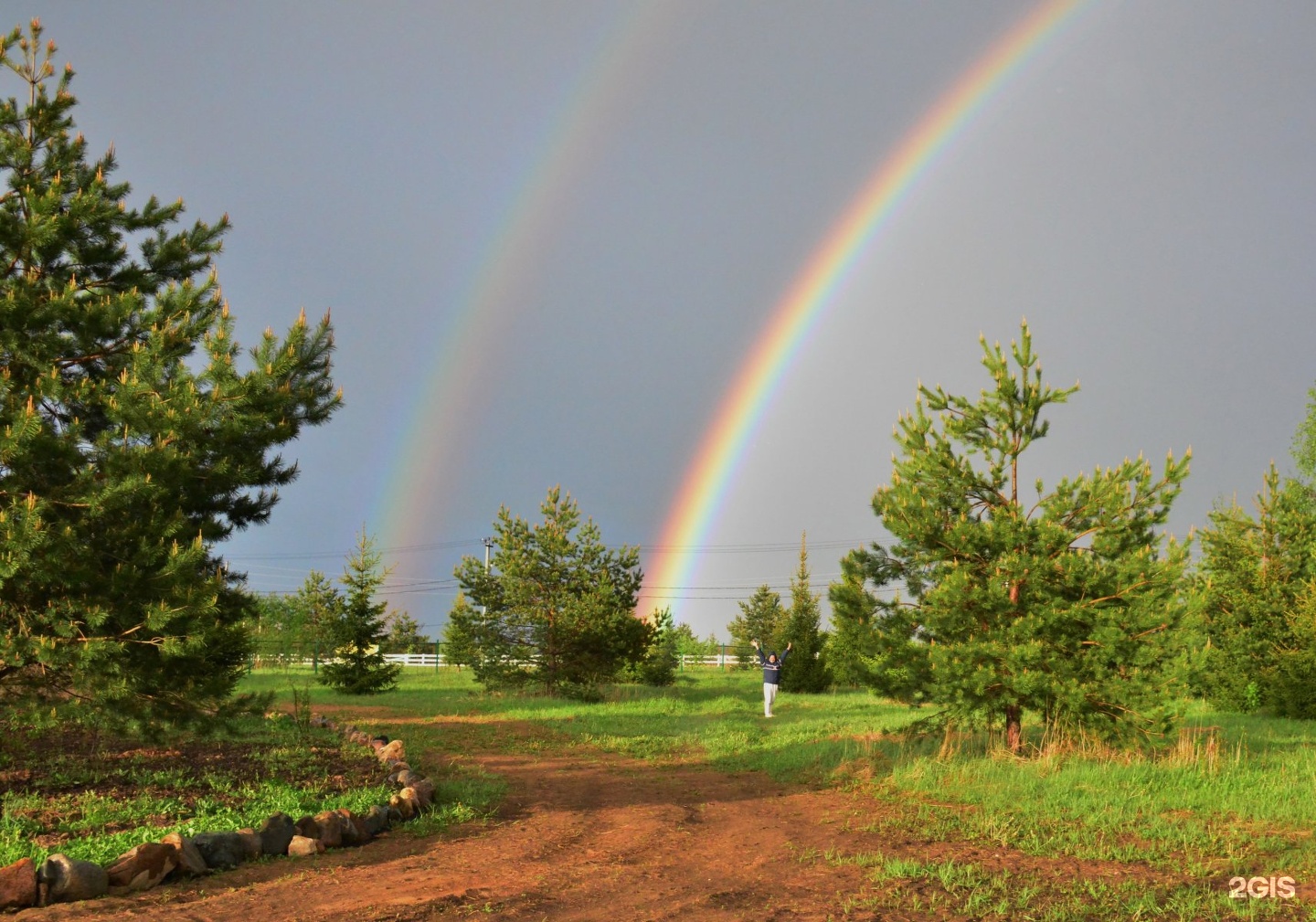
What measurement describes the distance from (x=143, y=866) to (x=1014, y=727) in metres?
11.3

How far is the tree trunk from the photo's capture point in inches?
501

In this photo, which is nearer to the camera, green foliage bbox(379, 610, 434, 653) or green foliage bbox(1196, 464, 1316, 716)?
green foliage bbox(1196, 464, 1316, 716)

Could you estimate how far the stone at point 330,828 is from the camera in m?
7.59

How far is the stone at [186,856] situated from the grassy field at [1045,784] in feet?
16.3

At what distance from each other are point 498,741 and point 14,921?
10.7 m

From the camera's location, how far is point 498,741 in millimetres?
15773

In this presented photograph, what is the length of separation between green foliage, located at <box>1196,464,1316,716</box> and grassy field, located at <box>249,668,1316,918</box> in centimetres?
Answer: 247

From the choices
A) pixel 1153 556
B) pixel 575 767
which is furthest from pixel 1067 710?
pixel 575 767

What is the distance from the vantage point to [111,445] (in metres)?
8.37

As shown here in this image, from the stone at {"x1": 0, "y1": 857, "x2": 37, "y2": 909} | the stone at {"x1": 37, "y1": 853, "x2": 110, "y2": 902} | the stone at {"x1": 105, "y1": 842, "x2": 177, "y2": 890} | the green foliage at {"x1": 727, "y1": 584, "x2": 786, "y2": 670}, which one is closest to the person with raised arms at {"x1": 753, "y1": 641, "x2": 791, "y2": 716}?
the stone at {"x1": 105, "y1": 842, "x2": 177, "y2": 890}

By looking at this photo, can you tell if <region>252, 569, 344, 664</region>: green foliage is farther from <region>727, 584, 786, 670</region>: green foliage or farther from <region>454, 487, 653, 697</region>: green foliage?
<region>727, 584, 786, 670</region>: green foliage

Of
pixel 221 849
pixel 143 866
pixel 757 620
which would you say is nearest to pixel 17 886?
pixel 143 866

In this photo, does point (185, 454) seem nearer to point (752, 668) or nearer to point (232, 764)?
point (232, 764)

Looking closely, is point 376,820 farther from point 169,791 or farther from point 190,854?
point 169,791
